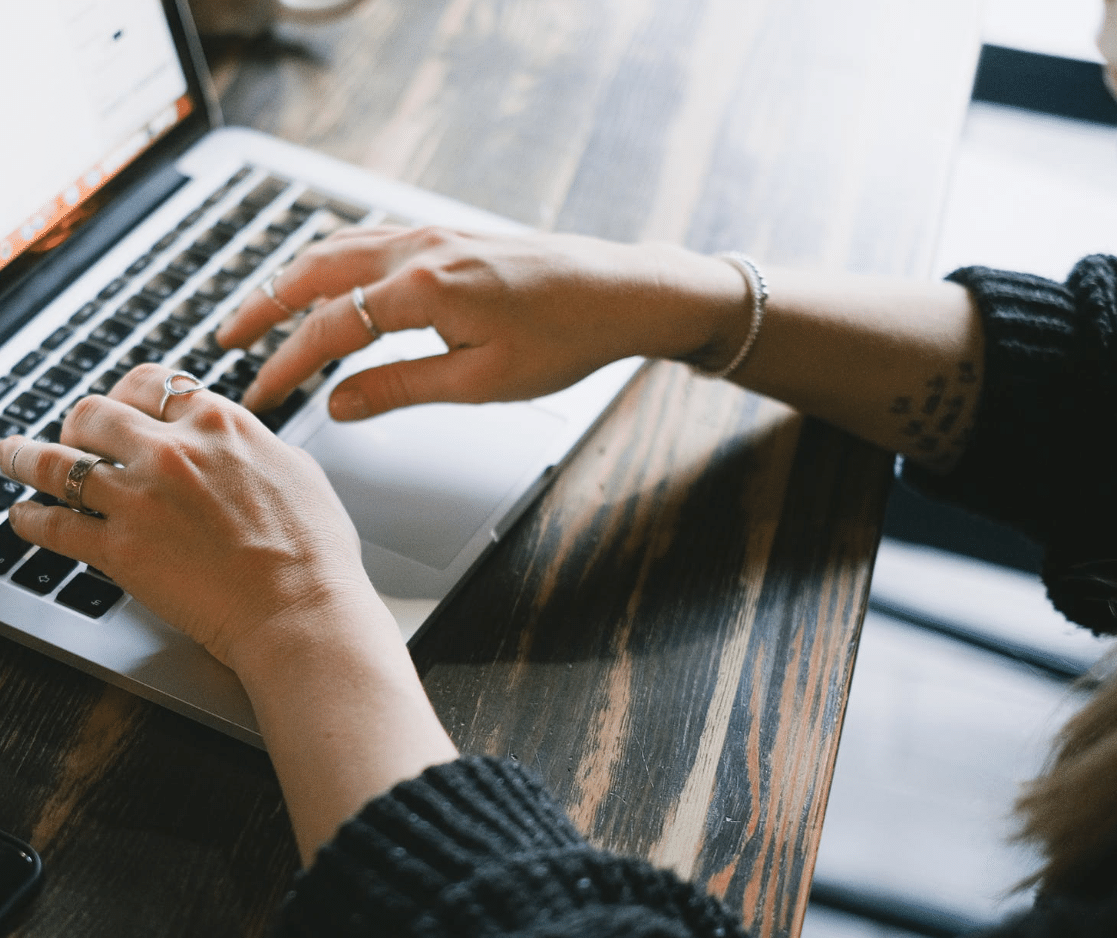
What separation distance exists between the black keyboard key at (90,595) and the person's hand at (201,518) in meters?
0.02

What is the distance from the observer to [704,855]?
0.49m

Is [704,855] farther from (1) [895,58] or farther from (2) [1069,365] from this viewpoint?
(1) [895,58]

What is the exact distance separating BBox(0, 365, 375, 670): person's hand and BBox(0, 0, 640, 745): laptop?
3 cm

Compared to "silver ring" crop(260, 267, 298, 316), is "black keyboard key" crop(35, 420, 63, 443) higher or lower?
lower

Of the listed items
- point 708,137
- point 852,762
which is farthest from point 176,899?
point 852,762

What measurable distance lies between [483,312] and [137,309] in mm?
240

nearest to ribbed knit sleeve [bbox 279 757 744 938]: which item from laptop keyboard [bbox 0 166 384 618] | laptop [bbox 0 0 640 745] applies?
laptop [bbox 0 0 640 745]

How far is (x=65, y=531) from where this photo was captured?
0.52 metres

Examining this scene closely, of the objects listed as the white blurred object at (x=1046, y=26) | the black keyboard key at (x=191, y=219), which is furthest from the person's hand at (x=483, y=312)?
the white blurred object at (x=1046, y=26)

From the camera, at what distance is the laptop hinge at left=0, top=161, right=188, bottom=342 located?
0.64 m

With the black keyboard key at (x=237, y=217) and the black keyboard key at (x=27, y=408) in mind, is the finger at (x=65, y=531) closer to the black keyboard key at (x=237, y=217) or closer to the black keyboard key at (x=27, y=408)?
the black keyboard key at (x=27, y=408)

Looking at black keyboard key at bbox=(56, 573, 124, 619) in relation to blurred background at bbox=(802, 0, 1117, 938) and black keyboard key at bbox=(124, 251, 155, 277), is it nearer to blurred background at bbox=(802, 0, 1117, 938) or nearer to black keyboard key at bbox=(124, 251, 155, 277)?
black keyboard key at bbox=(124, 251, 155, 277)

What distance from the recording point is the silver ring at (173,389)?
0.57 meters

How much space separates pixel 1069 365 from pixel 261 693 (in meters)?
0.54
